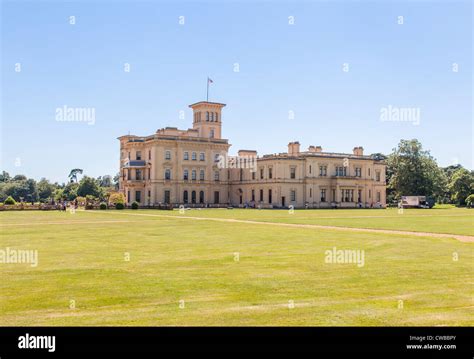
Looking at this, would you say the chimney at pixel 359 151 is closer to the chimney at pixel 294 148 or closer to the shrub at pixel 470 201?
the chimney at pixel 294 148

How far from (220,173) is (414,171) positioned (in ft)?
137

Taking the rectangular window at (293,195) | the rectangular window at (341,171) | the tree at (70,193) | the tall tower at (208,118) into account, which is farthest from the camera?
the tree at (70,193)

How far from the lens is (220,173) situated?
88.5m

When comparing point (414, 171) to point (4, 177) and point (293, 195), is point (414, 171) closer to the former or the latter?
point (293, 195)

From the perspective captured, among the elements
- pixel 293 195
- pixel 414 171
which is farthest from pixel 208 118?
pixel 414 171

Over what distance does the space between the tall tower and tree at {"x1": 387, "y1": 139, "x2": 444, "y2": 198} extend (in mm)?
40640

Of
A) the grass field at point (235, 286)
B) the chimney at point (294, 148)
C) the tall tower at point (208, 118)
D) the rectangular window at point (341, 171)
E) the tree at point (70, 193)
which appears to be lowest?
the grass field at point (235, 286)

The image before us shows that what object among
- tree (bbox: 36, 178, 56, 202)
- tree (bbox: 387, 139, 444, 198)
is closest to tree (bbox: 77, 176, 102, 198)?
tree (bbox: 36, 178, 56, 202)

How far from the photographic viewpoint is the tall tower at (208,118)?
A: 87688 mm

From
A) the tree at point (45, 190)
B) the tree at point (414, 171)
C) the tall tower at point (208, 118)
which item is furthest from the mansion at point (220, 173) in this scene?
the tree at point (45, 190)

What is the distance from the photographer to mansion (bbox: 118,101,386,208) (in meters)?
82.6

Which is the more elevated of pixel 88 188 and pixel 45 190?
pixel 88 188
